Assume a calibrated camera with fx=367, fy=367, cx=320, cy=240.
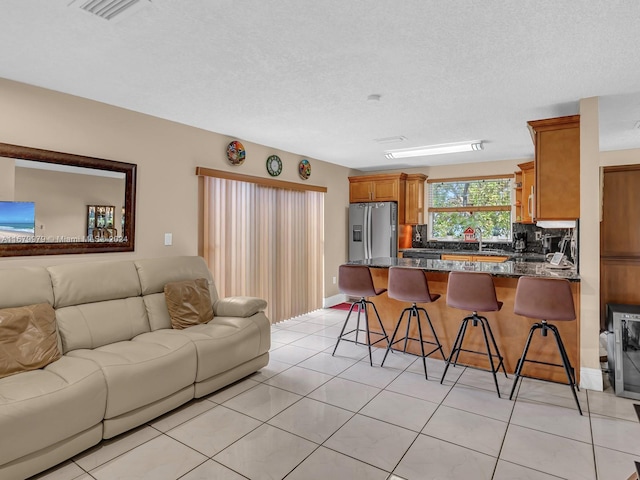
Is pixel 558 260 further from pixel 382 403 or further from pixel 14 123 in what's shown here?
pixel 14 123

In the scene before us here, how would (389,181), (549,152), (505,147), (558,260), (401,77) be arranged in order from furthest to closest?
(389,181), (505,147), (558,260), (549,152), (401,77)

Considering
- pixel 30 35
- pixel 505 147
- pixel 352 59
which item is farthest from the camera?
pixel 505 147

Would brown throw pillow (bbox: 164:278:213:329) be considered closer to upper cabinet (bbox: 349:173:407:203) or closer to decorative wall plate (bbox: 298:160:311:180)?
decorative wall plate (bbox: 298:160:311:180)

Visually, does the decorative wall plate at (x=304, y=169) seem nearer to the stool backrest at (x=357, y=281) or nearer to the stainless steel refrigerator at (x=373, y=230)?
the stainless steel refrigerator at (x=373, y=230)

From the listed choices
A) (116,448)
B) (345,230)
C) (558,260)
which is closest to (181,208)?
(116,448)

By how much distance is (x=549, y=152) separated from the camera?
342 centimetres

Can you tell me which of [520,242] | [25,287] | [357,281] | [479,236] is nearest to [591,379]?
[357,281]

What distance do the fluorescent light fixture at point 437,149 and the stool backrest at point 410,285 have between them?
2.29m

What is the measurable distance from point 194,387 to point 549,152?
372 centimetres

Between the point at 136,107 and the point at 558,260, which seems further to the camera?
the point at 558,260

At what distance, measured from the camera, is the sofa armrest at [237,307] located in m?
3.51

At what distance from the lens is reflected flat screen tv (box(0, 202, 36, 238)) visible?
109 inches

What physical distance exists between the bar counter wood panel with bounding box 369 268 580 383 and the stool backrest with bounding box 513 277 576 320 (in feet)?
1.57

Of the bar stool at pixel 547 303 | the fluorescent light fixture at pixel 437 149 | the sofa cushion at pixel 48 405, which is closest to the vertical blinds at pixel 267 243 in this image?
the fluorescent light fixture at pixel 437 149
